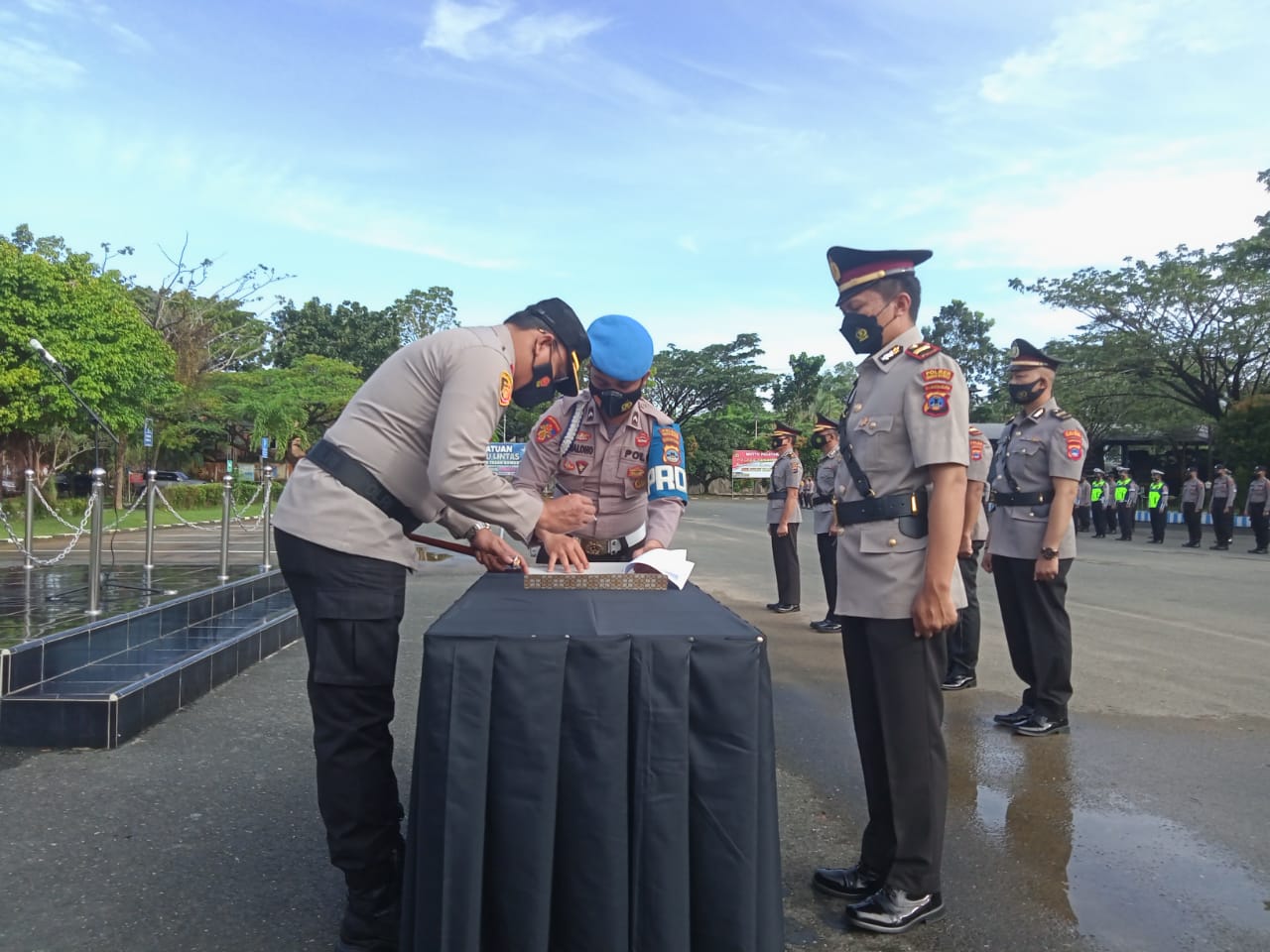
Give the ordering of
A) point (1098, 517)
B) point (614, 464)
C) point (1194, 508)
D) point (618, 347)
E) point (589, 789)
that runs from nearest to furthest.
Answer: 1. point (589, 789)
2. point (618, 347)
3. point (614, 464)
4. point (1194, 508)
5. point (1098, 517)

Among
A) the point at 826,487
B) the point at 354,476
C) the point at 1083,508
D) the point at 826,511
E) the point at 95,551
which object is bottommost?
the point at 1083,508

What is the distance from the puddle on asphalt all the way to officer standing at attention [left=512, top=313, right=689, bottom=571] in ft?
5.32

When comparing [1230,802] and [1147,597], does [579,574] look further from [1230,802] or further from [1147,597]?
[1147,597]

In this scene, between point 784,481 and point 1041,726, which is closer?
point 1041,726

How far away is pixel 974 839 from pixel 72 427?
1991cm

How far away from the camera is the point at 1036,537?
4605mm

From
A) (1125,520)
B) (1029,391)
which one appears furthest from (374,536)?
(1125,520)

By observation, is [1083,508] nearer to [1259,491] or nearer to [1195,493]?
[1195,493]

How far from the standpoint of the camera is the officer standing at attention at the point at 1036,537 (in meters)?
4.45

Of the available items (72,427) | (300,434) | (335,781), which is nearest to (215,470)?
(300,434)

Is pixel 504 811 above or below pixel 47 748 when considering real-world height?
above

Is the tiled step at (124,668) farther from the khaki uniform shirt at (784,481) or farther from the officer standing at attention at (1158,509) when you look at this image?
the officer standing at attention at (1158,509)

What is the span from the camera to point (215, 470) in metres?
46.8

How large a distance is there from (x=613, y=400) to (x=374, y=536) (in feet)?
4.02
